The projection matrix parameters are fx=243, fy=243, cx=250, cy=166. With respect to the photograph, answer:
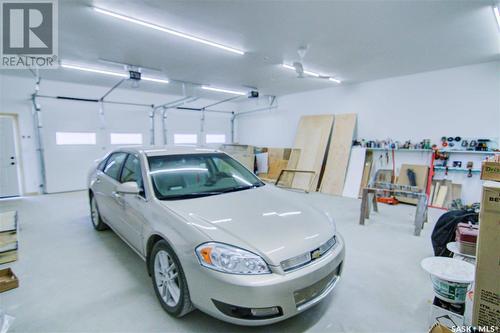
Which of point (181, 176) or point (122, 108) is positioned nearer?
point (181, 176)

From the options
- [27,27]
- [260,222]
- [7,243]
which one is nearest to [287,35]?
[260,222]

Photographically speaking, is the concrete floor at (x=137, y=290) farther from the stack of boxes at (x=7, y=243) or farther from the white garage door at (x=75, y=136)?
the white garage door at (x=75, y=136)

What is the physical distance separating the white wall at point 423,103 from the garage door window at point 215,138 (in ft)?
11.7

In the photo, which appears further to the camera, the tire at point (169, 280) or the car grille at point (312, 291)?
the tire at point (169, 280)

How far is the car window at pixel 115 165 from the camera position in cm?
276

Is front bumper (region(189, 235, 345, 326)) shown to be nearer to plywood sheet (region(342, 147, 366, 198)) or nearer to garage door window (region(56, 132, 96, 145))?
plywood sheet (region(342, 147, 366, 198))

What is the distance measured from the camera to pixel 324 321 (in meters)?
1.76

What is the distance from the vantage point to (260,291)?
1.36 metres

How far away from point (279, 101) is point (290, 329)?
7774mm

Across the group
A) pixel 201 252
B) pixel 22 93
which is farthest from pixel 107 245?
pixel 22 93

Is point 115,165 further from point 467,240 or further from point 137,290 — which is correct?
point 467,240

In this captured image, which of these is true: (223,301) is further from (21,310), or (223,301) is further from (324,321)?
(21,310)

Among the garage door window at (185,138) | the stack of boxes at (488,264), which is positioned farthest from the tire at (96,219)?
the garage door window at (185,138)

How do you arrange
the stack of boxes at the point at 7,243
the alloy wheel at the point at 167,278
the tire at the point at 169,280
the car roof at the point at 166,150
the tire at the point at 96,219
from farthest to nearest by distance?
1. the tire at the point at 96,219
2. the car roof at the point at 166,150
3. the stack of boxes at the point at 7,243
4. the alloy wheel at the point at 167,278
5. the tire at the point at 169,280
